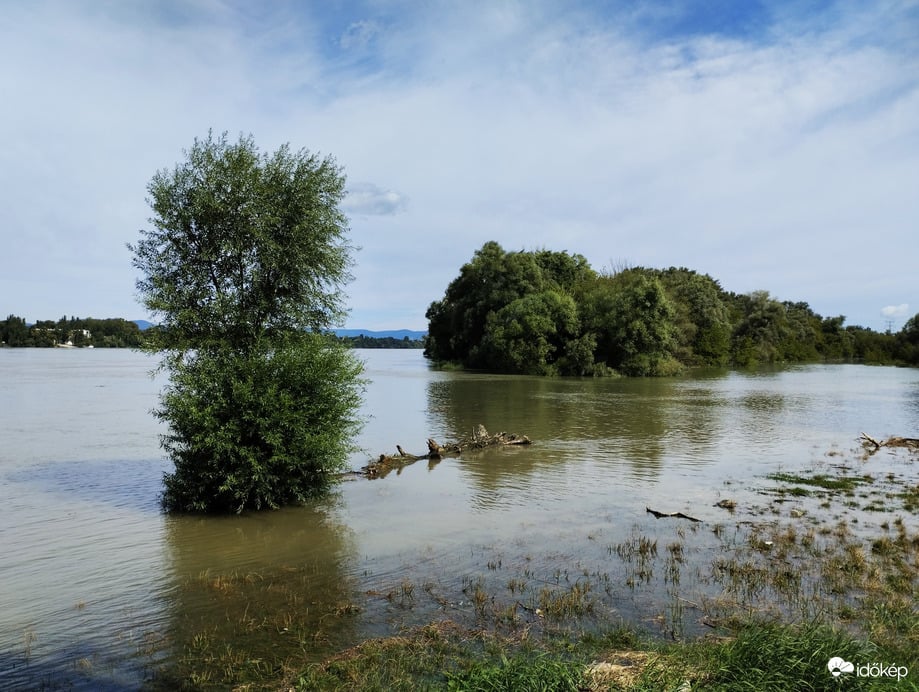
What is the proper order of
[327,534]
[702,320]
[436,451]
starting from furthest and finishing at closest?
[702,320] → [436,451] → [327,534]

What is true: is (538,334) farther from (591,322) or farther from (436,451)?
(436,451)

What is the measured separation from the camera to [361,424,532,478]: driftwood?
20.0 m

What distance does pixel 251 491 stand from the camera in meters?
14.7

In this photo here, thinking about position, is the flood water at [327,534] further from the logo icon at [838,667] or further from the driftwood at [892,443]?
the logo icon at [838,667]

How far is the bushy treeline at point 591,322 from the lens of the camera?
7050 cm

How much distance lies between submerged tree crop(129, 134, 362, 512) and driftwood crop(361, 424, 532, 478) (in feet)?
14.7

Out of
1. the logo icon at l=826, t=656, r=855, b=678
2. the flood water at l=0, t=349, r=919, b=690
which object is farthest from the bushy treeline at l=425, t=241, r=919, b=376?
the logo icon at l=826, t=656, r=855, b=678

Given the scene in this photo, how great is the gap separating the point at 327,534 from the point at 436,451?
9.39 metres

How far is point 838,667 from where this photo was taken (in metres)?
5.33

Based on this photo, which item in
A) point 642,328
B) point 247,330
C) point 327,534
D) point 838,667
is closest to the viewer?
point 838,667

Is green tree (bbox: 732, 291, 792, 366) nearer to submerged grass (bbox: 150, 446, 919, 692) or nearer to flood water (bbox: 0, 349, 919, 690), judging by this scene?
flood water (bbox: 0, 349, 919, 690)

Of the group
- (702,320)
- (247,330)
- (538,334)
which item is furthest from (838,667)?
(702,320)

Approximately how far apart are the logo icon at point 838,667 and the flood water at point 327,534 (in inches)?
117

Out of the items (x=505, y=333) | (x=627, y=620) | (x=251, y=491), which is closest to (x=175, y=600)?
(x=251, y=491)
